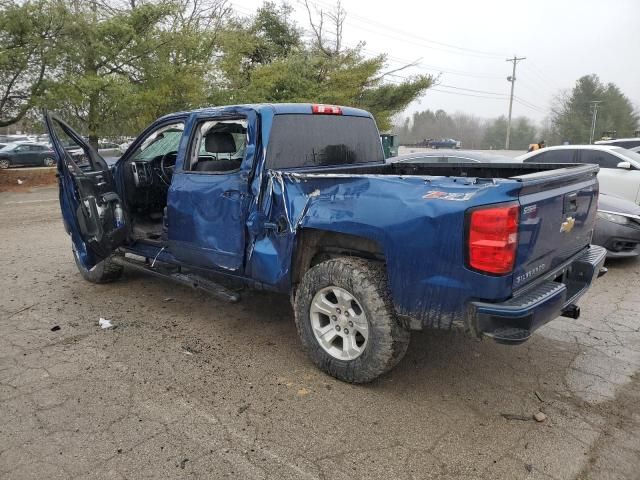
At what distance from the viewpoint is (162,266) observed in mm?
5004

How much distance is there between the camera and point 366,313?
3.19m

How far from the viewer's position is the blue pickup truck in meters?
2.73

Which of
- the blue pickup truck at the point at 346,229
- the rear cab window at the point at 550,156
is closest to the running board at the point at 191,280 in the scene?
the blue pickup truck at the point at 346,229

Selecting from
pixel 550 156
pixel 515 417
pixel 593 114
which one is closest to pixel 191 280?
pixel 515 417

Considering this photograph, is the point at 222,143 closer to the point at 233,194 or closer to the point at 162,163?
the point at 233,194

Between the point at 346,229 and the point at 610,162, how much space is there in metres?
8.74

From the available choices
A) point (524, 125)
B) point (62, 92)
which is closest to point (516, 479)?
point (62, 92)

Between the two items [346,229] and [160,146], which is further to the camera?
[160,146]

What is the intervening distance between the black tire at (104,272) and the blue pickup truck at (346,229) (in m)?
0.31

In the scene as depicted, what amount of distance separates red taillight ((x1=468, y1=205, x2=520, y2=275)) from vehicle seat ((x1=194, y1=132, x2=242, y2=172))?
2.19 m

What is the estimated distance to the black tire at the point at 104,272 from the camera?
557cm

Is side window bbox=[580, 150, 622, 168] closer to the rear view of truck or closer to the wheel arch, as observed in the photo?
the rear view of truck

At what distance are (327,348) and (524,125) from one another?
8741cm

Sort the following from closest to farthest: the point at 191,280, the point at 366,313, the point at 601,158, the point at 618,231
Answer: the point at 366,313 < the point at 191,280 < the point at 618,231 < the point at 601,158
